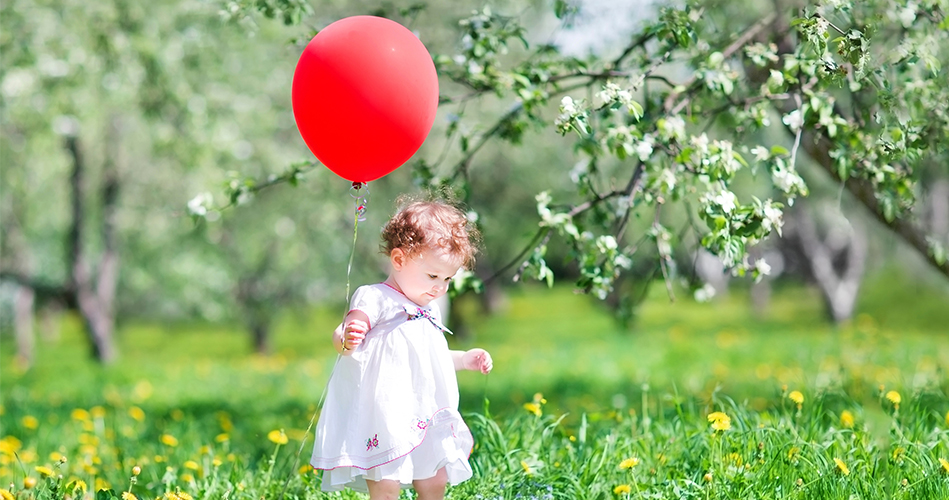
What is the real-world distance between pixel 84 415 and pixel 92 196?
11131 mm

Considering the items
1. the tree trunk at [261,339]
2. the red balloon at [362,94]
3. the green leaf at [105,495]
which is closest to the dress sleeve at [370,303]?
the red balloon at [362,94]

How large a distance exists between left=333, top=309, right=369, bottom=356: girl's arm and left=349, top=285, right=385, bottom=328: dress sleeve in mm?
27

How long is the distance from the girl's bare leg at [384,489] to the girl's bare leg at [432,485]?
0.13m

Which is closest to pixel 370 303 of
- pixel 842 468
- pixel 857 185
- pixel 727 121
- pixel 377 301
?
pixel 377 301

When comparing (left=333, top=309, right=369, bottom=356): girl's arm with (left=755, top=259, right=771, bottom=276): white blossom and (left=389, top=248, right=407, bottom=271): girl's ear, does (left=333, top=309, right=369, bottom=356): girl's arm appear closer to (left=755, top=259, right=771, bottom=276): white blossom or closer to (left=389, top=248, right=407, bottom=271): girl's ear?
(left=389, top=248, right=407, bottom=271): girl's ear

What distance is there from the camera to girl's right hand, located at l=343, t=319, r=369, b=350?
2678 mm

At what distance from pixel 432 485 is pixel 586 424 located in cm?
115

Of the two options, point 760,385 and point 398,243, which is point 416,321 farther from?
point 760,385

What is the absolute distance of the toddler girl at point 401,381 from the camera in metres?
2.72

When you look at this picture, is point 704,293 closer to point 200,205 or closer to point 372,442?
point 372,442

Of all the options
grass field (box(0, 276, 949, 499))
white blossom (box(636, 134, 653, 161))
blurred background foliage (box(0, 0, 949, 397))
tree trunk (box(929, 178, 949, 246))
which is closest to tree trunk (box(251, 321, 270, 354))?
blurred background foliage (box(0, 0, 949, 397))

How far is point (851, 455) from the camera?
3295 mm

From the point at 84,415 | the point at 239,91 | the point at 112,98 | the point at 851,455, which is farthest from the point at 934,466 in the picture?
the point at 239,91

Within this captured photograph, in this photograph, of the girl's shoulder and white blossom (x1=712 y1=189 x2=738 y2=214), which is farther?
white blossom (x1=712 y1=189 x2=738 y2=214)
